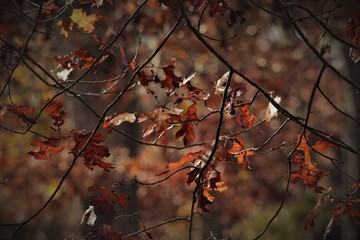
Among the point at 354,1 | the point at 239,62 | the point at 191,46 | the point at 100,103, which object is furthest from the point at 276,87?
the point at 354,1

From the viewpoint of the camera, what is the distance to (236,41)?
8414 millimetres

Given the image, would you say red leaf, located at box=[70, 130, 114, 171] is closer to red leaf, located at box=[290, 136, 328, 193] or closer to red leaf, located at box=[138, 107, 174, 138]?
red leaf, located at box=[138, 107, 174, 138]

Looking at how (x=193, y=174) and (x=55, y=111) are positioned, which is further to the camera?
(x=55, y=111)

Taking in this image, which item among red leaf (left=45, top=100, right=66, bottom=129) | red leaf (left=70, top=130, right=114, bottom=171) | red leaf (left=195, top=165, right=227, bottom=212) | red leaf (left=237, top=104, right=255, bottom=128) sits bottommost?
red leaf (left=195, top=165, right=227, bottom=212)

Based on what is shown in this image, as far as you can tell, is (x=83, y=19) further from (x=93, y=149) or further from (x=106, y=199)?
(x=106, y=199)

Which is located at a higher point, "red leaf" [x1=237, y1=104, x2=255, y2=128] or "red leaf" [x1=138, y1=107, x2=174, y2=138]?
"red leaf" [x1=237, y1=104, x2=255, y2=128]

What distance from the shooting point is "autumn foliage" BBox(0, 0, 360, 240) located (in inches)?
81.7

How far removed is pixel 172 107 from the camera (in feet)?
7.17

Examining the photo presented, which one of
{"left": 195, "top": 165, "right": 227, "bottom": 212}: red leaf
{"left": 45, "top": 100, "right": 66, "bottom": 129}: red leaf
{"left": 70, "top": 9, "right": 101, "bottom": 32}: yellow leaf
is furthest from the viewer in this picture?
{"left": 70, "top": 9, "right": 101, "bottom": 32}: yellow leaf

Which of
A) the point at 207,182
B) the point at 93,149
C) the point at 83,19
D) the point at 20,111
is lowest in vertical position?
the point at 207,182

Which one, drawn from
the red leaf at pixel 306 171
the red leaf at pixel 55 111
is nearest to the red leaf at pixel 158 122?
the red leaf at pixel 55 111

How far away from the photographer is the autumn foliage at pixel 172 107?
2076 millimetres

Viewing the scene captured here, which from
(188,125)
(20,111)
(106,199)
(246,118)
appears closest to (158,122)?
(188,125)

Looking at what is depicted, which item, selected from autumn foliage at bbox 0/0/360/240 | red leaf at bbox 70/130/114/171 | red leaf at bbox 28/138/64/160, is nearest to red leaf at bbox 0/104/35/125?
autumn foliage at bbox 0/0/360/240
